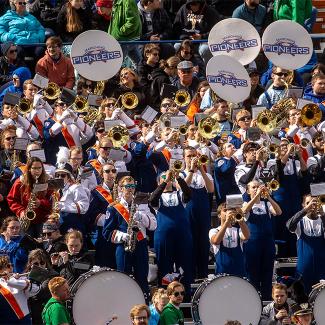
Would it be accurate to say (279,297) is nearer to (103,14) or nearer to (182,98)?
(182,98)

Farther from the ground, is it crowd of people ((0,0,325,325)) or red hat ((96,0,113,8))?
red hat ((96,0,113,8))

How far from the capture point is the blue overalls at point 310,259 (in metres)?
24.3

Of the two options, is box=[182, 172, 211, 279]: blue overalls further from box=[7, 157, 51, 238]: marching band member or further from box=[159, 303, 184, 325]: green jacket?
box=[159, 303, 184, 325]: green jacket

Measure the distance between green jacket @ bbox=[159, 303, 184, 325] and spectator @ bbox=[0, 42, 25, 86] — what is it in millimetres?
5850

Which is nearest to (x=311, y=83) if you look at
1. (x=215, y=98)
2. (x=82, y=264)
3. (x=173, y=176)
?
(x=215, y=98)

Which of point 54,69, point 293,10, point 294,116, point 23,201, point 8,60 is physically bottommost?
point 23,201

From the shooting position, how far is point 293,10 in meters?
28.3

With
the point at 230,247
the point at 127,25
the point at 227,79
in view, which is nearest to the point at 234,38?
the point at 227,79

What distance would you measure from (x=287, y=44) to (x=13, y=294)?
6.51 metres

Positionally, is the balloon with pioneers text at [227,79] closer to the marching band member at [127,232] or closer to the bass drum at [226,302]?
the marching band member at [127,232]

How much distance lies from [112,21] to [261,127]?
3393 mm

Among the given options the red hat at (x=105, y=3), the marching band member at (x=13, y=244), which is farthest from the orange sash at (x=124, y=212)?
the red hat at (x=105, y=3)

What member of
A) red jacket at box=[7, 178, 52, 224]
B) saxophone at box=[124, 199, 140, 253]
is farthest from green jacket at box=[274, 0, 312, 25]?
saxophone at box=[124, 199, 140, 253]

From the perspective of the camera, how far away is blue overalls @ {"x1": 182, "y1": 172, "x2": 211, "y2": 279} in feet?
80.8
